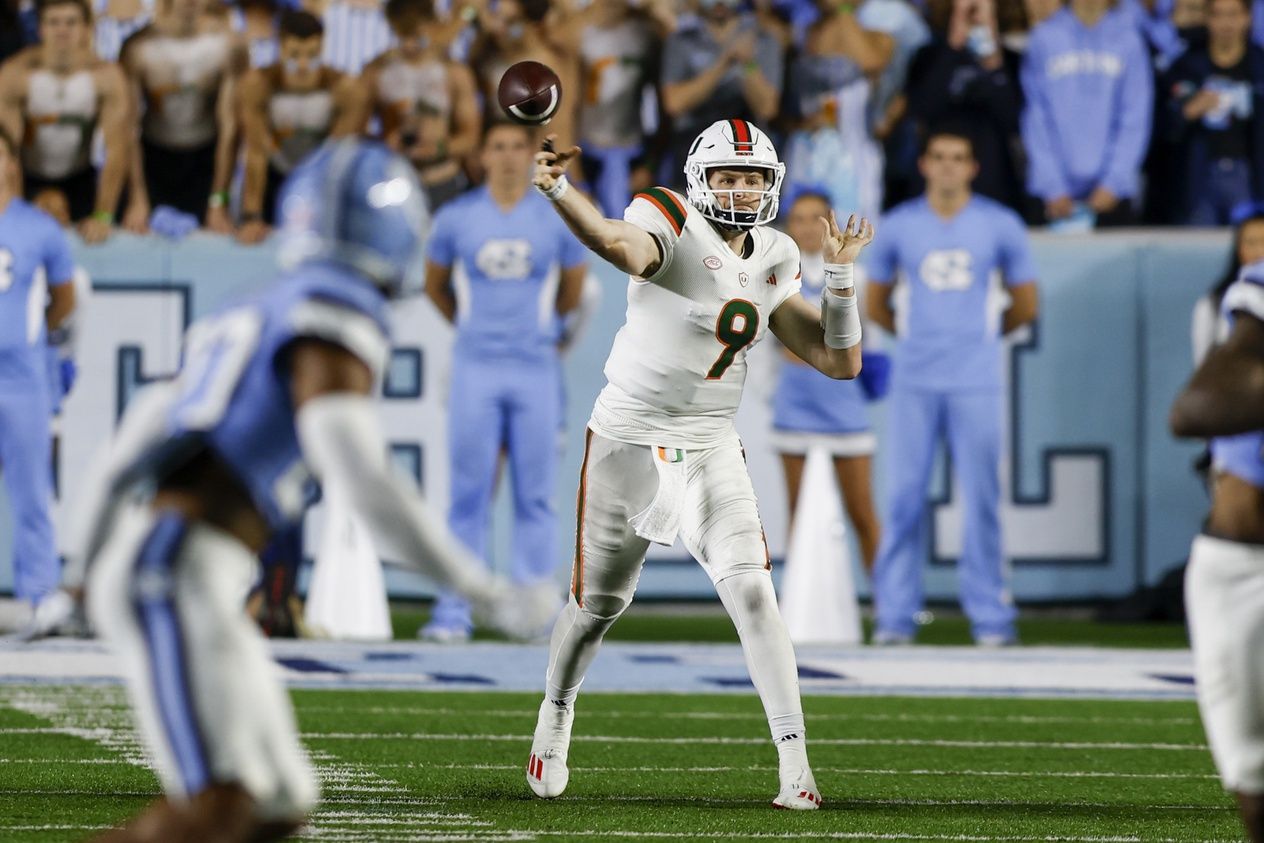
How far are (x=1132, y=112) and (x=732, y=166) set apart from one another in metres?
6.42

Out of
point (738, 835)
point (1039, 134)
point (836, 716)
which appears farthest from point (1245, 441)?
point (1039, 134)

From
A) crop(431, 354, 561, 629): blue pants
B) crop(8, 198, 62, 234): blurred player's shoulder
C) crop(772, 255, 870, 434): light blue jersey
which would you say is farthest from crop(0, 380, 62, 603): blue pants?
crop(772, 255, 870, 434): light blue jersey

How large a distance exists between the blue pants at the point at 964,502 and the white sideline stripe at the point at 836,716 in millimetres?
2654

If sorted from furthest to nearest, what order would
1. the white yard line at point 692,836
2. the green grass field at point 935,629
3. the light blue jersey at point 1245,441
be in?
1. the green grass field at point 935,629
2. the white yard line at point 692,836
3. the light blue jersey at point 1245,441

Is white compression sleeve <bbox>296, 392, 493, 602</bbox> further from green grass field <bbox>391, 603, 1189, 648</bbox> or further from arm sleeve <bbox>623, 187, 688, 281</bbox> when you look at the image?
green grass field <bbox>391, 603, 1189, 648</bbox>

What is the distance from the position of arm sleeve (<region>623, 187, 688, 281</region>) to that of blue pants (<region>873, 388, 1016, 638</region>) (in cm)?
490

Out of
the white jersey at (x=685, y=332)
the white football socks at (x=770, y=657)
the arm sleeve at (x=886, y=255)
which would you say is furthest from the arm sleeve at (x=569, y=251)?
the white football socks at (x=770, y=657)

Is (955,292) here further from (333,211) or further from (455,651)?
(333,211)

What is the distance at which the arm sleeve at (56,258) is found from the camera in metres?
10.4

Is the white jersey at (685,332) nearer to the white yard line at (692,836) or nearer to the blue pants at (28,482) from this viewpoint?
the white yard line at (692,836)

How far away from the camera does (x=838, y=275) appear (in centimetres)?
545

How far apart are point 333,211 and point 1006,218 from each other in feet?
23.8

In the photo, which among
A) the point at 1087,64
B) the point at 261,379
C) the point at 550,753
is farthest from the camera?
the point at 1087,64

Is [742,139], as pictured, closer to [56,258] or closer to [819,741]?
[819,741]
